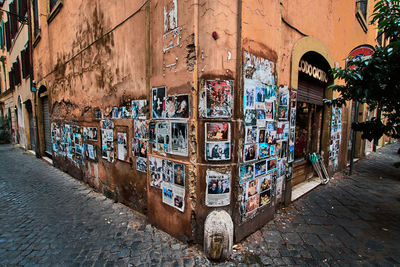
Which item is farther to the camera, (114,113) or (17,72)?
(17,72)

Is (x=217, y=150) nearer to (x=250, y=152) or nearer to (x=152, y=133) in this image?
(x=250, y=152)

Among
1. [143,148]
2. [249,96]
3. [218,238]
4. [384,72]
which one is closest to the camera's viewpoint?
[218,238]

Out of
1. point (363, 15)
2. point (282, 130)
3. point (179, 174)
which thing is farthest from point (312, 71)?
point (363, 15)

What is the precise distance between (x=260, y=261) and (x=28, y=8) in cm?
1227

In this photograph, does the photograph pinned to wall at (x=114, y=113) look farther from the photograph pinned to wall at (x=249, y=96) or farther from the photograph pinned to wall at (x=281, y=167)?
the photograph pinned to wall at (x=281, y=167)

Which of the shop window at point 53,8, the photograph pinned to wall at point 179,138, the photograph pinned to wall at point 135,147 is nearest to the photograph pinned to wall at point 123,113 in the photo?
the photograph pinned to wall at point 135,147

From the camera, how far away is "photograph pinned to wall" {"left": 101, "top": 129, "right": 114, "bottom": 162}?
389 centimetres

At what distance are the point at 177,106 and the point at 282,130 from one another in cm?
202

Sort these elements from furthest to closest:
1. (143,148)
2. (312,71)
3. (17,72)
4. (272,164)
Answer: (17,72) → (312,71) → (143,148) → (272,164)

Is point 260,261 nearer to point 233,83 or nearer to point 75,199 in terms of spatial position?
point 233,83

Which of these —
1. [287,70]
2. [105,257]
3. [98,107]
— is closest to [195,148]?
[105,257]

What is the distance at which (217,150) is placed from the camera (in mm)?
2262

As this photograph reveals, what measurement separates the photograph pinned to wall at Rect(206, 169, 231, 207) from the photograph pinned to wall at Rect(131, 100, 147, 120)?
1.58m

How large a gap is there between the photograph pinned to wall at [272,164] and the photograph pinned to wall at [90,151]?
3899 millimetres
